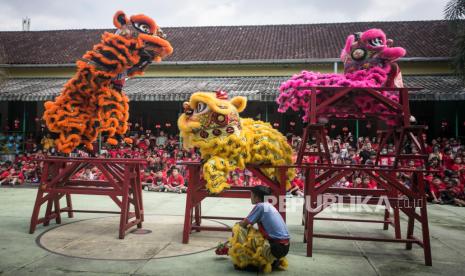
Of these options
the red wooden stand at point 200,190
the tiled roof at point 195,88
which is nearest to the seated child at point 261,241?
the red wooden stand at point 200,190

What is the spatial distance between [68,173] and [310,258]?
377cm

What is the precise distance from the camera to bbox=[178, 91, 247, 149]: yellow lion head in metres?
4.95

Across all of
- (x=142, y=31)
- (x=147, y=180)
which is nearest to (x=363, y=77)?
(x=142, y=31)

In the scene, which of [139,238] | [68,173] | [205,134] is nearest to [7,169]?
[68,173]

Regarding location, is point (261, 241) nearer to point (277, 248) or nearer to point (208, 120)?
point (277, 248)

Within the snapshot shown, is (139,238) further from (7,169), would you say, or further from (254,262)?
(7,169)

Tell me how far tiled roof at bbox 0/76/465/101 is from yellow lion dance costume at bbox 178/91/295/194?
6904mm

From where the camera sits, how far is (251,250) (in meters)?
3.99

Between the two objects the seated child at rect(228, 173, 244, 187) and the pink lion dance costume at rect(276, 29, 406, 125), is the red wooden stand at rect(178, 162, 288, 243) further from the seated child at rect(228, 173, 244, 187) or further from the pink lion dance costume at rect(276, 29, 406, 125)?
the seated child at rect(228, 173, 244, 187)

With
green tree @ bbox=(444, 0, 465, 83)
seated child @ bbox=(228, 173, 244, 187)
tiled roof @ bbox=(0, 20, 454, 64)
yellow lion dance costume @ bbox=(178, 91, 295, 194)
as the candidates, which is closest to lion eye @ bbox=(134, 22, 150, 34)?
yellow lion dance costume @ bbox=(178, 91, 295, 194)

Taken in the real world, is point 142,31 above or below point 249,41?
below

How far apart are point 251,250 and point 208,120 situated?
1812 mm

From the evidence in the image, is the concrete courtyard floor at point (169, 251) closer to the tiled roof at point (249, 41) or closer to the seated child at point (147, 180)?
the seated child at point (147, 180)

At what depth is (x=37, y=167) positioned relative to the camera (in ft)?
42.4
